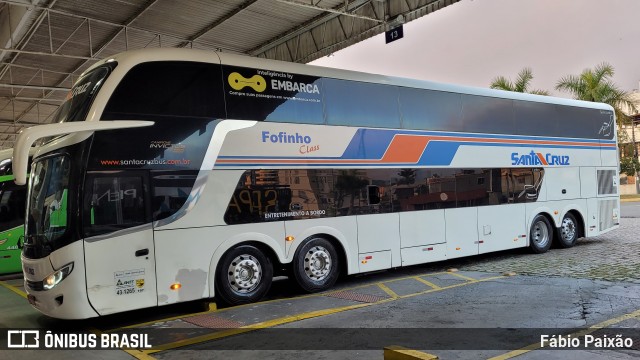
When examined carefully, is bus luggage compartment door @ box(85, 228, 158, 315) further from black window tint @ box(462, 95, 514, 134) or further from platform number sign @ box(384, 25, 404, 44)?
platform number sign @ box(384, 25, 404, 44)

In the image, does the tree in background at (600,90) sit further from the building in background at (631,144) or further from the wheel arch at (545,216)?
the wheel arch at (545,216)

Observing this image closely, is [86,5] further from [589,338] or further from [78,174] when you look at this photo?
[589,338]

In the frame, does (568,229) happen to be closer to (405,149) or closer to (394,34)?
(405,149)

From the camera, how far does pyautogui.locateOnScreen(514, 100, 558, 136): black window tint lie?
11672mm

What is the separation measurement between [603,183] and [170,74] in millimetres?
12062

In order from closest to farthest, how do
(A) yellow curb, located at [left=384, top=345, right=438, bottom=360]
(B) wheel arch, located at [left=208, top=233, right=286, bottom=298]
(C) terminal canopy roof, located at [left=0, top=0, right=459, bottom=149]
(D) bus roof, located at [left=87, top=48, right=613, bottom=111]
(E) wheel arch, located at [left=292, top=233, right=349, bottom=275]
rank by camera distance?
1. (A) yellow curb, located at [left=384, top=345, right=438, bottom=360]
2. (D) bus roof, located at [left=87, top=48, right=613, bottom=111]
3. (B) wheel arch, located at [left=208, top=233, right=286, bottom=298]
4. (E) wheel arch, located at [left=292, top=233, right=349, bottom=275]
5. (C) terminal canopy roof, located at [left=0, top=0, right=459, bottom=149]

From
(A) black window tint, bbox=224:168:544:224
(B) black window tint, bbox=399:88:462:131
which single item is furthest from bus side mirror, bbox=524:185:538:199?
(B) black window tint, bbox=399:88:462:131

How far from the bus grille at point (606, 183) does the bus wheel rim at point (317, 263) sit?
9.17 m

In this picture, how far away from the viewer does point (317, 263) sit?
27.4 feet

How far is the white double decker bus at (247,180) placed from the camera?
6.39 metres

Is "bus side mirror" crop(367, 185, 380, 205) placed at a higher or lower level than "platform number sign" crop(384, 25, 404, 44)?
lower

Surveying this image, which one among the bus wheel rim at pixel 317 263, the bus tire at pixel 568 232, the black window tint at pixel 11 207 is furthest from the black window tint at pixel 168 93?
the bus tire at pixel 568 232

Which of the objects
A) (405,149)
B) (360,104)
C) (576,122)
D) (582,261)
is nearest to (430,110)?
(405,149)

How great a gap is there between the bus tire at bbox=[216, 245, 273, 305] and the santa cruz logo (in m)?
6.67
